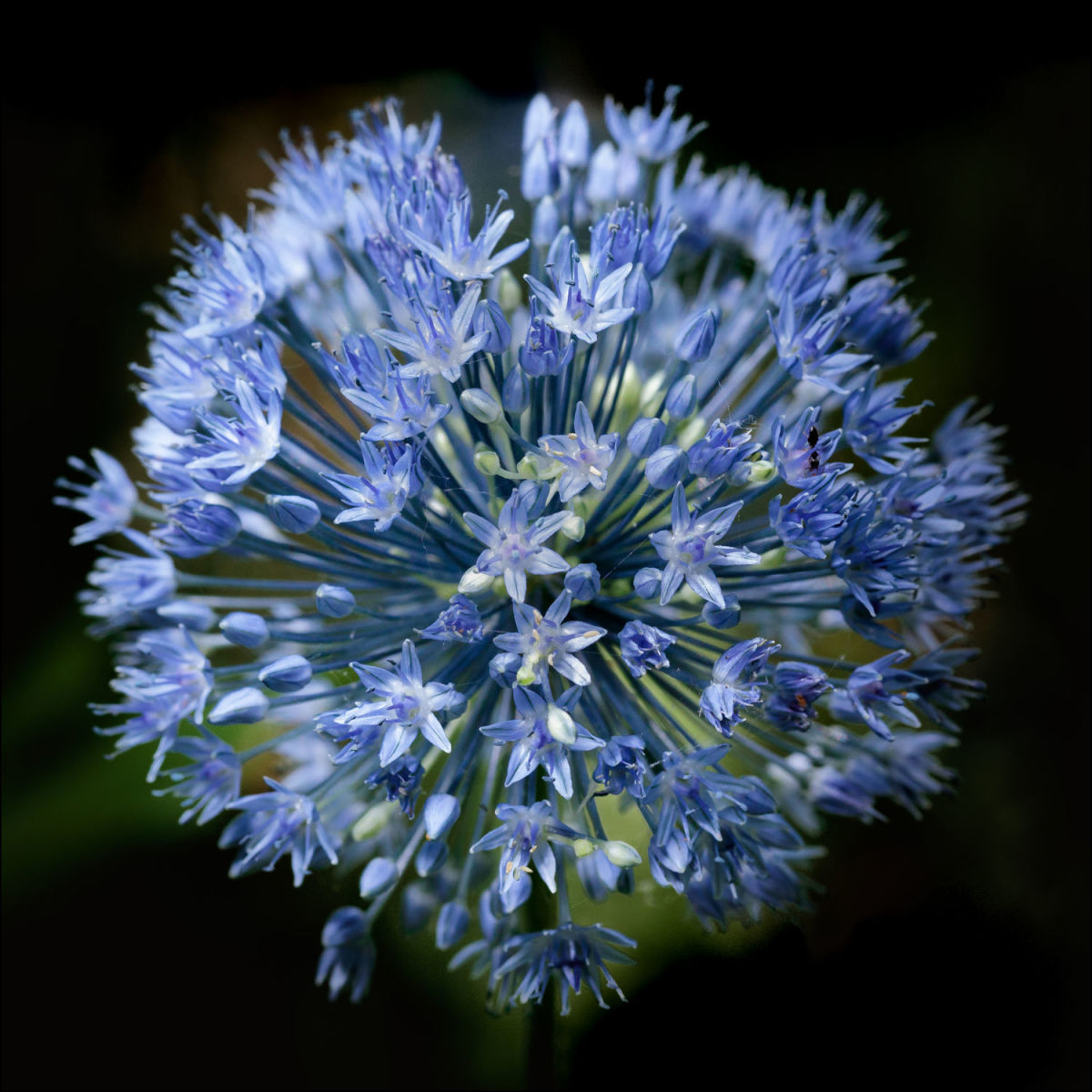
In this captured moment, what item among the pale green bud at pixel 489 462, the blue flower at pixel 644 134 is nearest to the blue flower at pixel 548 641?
the pale green bud at pixel 489 462

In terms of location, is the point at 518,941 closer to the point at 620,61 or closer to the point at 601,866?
the point at 601,866

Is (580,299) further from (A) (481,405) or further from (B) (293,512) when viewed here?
(B) (293,512)

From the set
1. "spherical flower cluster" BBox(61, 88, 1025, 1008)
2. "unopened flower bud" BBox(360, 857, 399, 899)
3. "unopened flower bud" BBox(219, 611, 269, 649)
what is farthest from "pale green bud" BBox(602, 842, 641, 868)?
"unopened flower bud" BBox(219, 611, 269, 649)

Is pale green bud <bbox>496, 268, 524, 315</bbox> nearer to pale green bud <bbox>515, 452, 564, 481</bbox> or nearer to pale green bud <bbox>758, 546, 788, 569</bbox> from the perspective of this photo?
pale green bud <bbox>515, 452, 564, 481</bbox>

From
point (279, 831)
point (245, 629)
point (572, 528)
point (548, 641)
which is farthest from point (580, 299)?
point (279, 831)

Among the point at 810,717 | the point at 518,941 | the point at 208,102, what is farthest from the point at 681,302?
the point at 208,102

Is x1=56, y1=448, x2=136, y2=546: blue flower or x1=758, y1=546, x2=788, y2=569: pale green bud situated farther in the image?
x1=56, y1=448, x2=136, y2=546: blue flower
